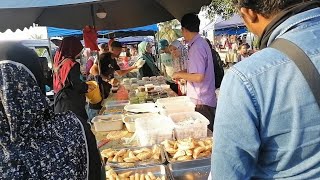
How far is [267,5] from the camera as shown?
0.97 m

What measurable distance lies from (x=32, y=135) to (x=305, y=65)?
0.87 metres

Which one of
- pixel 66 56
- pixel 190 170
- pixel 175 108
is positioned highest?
pixel 66 56

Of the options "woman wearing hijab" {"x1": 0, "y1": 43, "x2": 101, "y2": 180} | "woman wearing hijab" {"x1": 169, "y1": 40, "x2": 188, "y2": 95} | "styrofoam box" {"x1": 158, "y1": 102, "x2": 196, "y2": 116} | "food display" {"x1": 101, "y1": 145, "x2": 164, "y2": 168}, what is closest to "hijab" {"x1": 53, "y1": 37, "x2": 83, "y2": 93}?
"styrofoam box" {"x1": 158, "y1": 102, "x2": 196, "y2": 116}

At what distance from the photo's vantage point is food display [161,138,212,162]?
2235 millimetres

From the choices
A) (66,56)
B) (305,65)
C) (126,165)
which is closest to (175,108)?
(126,165)

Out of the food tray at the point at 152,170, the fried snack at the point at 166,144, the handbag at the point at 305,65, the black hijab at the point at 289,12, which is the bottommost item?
the food tray at the point at 152,170

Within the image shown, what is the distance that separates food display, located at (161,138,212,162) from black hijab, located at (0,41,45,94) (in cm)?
133

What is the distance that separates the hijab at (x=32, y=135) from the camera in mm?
1009

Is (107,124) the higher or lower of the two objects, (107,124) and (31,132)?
Result: the lower

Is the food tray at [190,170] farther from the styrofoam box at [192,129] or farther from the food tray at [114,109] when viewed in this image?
the food tray at [114,109]

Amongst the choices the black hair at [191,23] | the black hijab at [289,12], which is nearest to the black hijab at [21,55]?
the black hijab at [289,12]

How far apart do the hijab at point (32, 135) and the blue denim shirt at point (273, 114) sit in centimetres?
52

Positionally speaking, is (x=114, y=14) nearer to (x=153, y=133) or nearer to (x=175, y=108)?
(x=175, y=108)

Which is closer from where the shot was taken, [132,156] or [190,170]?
[190,170]
